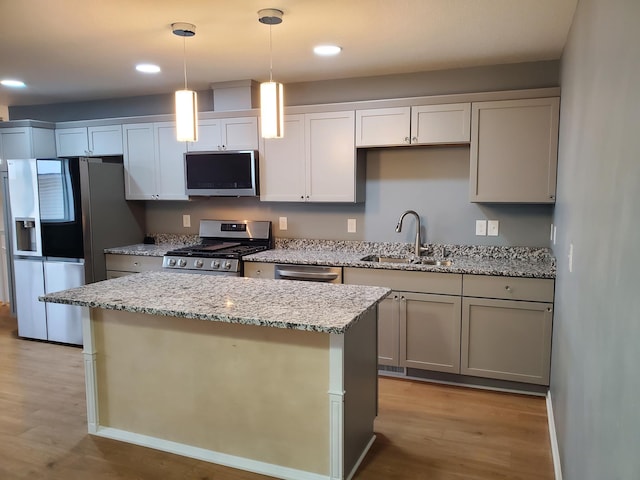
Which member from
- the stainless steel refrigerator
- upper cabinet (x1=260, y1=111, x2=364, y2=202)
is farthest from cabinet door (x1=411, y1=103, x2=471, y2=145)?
the stainless steel refrigerator

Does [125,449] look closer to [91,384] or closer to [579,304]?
[91,384]

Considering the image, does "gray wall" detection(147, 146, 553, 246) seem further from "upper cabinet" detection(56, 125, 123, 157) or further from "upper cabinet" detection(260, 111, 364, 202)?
"upper cabinet" detection(56, 125, 123, 157)

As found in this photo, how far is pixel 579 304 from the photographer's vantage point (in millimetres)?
1864

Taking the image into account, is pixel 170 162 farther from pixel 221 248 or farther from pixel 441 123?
pixel 441 123

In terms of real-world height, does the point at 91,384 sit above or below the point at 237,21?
→ below

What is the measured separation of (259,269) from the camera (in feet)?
12.7

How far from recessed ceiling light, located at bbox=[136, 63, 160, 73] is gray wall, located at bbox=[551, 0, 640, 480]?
9.33 feet

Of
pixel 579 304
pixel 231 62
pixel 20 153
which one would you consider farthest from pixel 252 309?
pixel 20 153

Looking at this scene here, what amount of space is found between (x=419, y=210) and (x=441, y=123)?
2.43ft

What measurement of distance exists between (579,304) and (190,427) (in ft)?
6.41

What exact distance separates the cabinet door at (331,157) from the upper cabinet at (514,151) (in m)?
0.94

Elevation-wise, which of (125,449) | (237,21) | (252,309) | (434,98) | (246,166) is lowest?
(125,449)

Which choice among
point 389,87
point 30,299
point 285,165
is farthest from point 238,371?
point 30,299

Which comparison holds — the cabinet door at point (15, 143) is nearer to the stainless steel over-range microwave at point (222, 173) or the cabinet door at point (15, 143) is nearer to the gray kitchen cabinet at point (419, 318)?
the stainless steel over-range microwave at point (222, 173)
